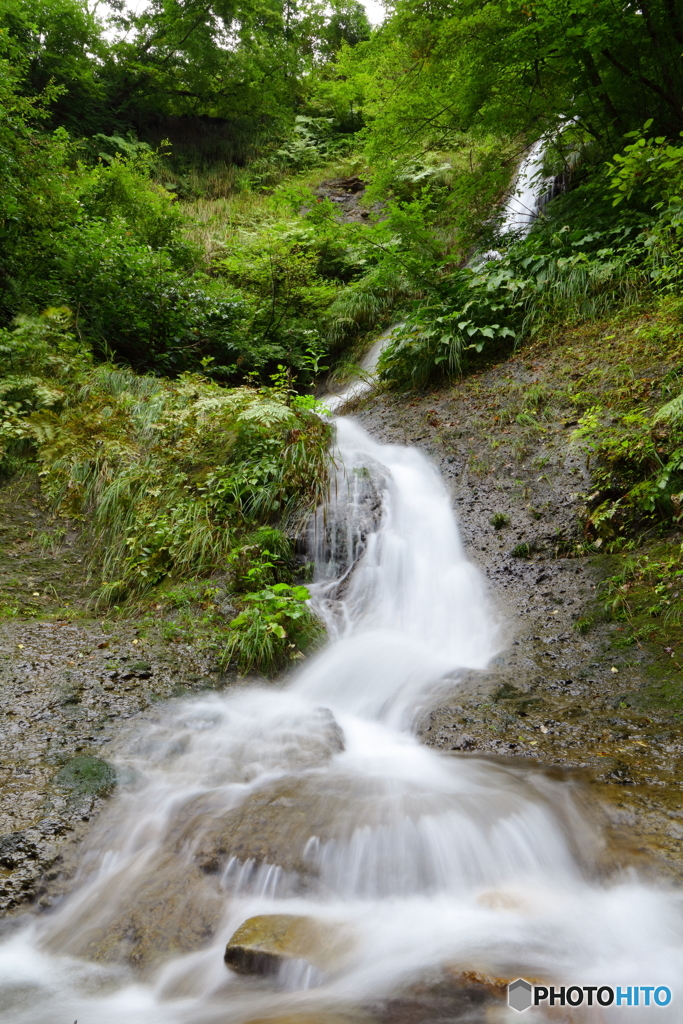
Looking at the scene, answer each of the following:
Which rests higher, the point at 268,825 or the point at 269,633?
the point at 269,633

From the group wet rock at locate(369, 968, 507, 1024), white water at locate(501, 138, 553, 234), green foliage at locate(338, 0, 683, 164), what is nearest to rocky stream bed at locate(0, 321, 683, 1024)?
wet rock at locate(369, 968, 507, 1024)

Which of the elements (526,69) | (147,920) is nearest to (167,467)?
(147,920)

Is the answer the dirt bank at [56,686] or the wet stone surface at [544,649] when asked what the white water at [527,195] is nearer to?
the wet stone surface at [544,649]

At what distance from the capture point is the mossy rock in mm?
2920

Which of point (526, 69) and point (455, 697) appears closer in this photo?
point (455, 697)

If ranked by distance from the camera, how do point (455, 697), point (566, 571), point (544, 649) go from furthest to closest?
point (566, 571) < point (544, 649) < point (455, 697)

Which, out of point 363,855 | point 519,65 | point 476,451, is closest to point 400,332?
point 476,451

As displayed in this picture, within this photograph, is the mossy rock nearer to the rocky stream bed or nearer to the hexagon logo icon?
the rocky stream bed

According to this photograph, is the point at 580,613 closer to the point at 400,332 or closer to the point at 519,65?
the point at 400,332

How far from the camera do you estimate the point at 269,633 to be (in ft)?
14.1

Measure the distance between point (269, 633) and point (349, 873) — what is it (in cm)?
199

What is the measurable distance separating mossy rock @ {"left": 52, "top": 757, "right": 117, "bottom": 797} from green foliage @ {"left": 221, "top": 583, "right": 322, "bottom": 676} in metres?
1.22

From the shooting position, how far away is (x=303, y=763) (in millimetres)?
3254

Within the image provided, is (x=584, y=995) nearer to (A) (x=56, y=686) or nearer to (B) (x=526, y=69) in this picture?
(A) (x=56, y=686)
